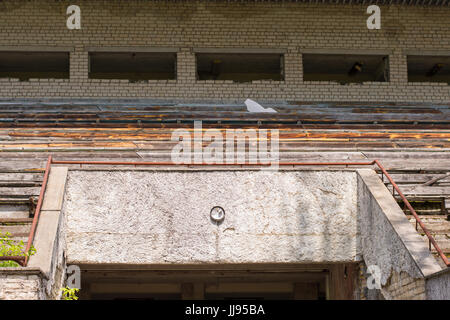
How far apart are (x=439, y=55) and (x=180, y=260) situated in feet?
34.5

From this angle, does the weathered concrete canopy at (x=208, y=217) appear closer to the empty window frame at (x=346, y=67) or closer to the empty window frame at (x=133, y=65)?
the empty window frame at (x=133, y=65)

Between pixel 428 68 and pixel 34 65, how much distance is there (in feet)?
33.0

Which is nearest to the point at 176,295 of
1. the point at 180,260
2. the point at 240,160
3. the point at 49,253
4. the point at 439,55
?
the point at 240,160

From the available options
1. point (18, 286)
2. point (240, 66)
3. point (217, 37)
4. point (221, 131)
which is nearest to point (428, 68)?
point (240, 66)

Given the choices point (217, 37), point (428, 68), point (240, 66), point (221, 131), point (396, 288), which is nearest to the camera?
point (396, 288)

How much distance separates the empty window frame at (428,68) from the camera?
57.4 ft

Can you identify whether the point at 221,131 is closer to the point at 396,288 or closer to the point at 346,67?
the point at 346,67

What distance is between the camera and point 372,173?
9.83 m

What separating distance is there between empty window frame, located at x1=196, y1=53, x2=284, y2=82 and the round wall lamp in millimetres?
7837

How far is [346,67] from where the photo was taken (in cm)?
1802

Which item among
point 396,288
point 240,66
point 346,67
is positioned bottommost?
point 396,288

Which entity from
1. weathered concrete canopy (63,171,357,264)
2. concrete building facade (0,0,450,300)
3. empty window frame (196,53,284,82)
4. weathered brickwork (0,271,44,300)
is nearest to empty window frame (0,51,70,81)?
concrete building facade (0,0,450,300)

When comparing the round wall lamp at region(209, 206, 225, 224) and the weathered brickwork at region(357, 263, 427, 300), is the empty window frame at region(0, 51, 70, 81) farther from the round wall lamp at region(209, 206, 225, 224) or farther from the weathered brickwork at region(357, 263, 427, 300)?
the weathered brickwork at region(357, 263, 427, 300)

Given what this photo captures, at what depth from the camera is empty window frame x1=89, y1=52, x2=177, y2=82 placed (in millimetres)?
16844
